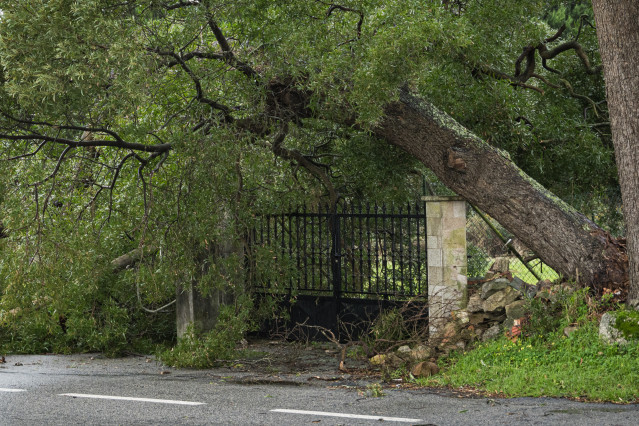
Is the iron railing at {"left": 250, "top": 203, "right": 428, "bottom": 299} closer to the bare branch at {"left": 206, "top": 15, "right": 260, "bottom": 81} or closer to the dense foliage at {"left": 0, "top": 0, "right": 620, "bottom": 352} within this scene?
the dense foliage at {"left": 0, "top": 0, "right": 620, "bottom": 352}

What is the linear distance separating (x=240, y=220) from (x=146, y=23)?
3086mm

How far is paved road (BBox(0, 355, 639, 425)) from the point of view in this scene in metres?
7.13

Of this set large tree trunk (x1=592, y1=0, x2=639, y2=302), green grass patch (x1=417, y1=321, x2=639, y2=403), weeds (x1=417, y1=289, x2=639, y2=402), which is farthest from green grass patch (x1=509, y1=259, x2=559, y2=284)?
large tree trunk (x1=592, y1=0, x2=639, y2=302)

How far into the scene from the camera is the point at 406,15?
31.2 feet

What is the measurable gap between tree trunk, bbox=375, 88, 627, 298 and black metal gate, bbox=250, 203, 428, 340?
1.05 metres

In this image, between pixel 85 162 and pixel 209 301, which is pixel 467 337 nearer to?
pixel 209 301

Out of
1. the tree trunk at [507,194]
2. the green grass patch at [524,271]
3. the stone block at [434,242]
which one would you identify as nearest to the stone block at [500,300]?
the tree trunk at [507,194]

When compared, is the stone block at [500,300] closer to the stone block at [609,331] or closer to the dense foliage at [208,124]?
the stone block at [609,331]

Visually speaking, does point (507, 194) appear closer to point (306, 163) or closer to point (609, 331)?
point (609, 331)

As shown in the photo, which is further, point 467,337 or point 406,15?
point 467,337

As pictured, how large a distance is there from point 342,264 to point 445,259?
248cm

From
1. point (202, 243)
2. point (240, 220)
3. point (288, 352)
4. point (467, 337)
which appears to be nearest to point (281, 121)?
point (240, 220)

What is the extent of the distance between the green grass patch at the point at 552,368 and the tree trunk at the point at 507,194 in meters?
1.07

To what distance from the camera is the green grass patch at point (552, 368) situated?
7875mm
